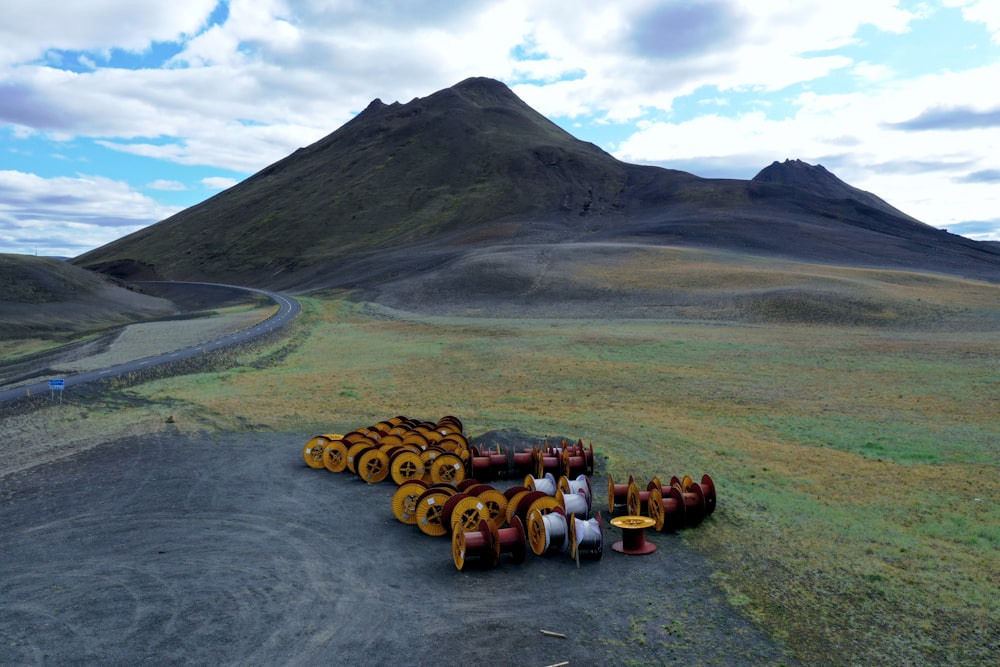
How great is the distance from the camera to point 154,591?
1056cm

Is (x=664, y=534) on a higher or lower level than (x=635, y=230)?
lower

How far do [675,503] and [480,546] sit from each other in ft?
12.0

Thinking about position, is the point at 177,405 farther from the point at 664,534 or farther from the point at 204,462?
the point at 664,534

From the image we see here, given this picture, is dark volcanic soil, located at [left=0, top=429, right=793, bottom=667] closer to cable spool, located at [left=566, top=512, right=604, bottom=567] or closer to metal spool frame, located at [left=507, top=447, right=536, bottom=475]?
cable spool, located at [left=566, top=512, right=604, bottom=567]

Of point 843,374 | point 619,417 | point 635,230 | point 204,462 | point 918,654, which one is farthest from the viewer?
point 635,230

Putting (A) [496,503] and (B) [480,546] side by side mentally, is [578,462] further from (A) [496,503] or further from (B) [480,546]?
(B) [480,546]

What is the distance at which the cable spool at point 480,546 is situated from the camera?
11.2m

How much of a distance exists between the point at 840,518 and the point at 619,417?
9489 mm

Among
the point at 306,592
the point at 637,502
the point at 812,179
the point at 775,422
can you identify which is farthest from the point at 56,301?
the point at 812,179

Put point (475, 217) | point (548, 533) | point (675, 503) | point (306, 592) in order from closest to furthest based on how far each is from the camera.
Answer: point (306, 592)
point (548, 533)
point (675, 503)
point (475, 217)

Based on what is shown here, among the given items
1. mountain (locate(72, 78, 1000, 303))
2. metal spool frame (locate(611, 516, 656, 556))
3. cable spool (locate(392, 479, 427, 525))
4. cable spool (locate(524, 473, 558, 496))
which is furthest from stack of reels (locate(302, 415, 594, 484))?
mountain (locate(72, 78, 1000, 303))

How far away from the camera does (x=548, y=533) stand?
38.8 ft

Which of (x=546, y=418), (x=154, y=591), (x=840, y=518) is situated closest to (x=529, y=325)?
(x=546, y=418)

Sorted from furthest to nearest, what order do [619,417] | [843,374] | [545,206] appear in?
[545,206] → [843,374] → [619,417]
